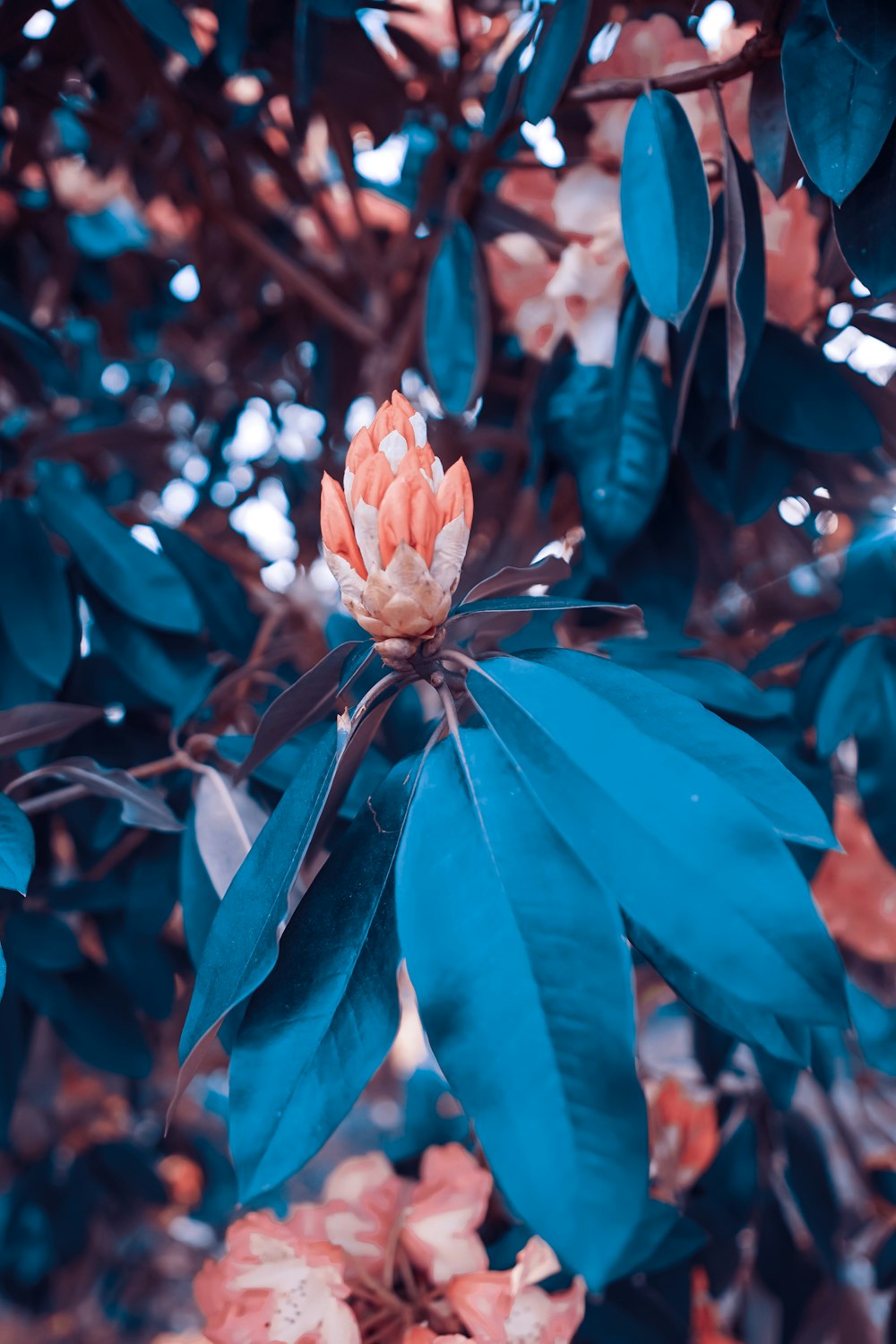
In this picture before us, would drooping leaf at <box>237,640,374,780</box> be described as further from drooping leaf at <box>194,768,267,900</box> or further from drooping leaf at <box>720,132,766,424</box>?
drooping leaf at <box>720,132,766,424</box>

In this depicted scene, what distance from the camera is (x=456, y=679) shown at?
39 centimetres

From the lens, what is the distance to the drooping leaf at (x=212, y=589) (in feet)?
2.26

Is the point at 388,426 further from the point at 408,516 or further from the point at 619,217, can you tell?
the point at 619,217

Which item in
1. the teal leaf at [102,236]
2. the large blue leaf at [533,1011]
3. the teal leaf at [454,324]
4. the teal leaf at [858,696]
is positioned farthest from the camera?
the teal leaf at [102,236]

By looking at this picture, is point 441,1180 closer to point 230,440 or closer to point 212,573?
point 212,573

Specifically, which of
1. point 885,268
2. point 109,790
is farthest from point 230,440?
point 885,268

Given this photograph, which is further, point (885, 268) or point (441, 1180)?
point (441, 1180)

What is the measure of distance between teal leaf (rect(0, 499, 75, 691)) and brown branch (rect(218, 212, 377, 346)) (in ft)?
1.41

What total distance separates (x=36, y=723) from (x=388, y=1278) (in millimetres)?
405

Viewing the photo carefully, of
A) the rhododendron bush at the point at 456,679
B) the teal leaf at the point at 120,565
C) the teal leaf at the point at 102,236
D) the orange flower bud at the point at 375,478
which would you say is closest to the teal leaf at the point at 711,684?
the rhododendron bush at the point at 456,679

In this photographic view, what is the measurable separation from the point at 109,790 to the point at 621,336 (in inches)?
16.9

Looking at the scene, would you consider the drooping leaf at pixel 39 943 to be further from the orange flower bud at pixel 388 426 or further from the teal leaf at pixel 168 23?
the teal leaf at pixel 168 23

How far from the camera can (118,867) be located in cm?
70

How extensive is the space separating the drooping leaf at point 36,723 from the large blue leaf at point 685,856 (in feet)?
1.09
